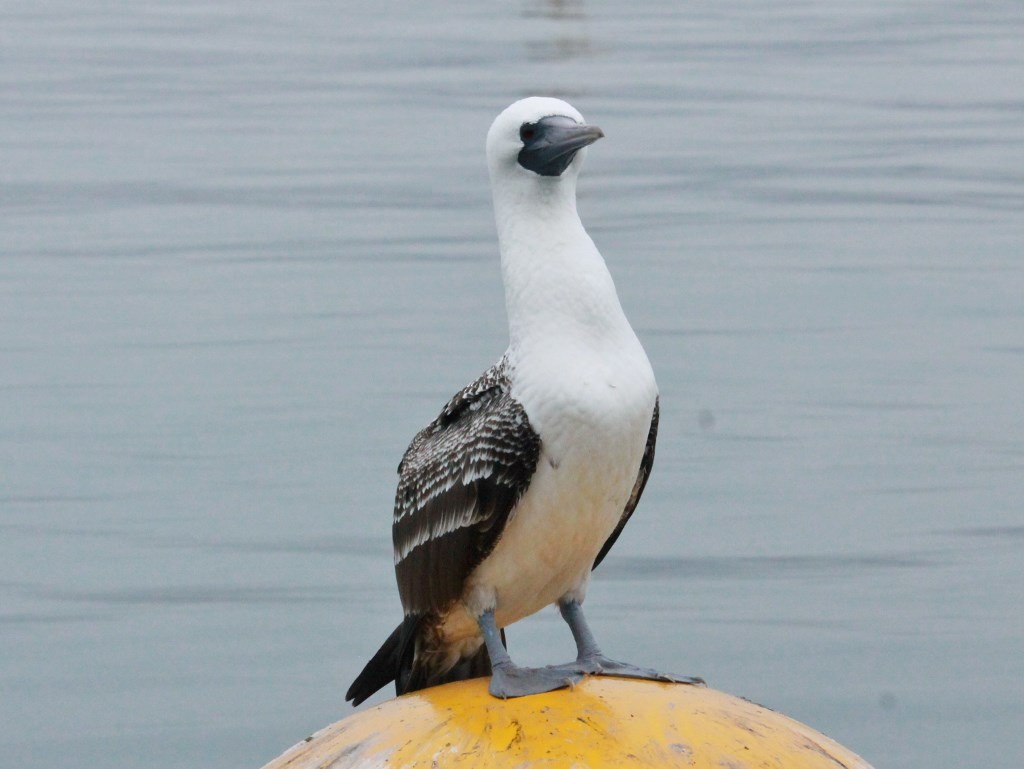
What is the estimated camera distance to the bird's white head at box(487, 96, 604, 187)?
18.7 ft

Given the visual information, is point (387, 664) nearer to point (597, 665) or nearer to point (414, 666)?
point (414, 666)

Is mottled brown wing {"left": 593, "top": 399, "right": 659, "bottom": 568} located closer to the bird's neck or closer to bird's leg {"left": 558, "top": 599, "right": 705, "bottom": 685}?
bird's leg {"left": 558, "top": 599, "right": 705, "bottom": 685}

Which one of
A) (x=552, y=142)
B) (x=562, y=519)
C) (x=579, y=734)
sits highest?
(x=552, y=142)

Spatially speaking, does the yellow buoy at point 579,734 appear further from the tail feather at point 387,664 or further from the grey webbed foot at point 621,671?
the tail feather at point 387,664

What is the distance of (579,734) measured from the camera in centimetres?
538

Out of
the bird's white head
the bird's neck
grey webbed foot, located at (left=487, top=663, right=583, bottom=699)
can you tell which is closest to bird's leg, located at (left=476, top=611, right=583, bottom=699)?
grey webbed foot, located at (left=487, top=663, right=583, bottom=699)

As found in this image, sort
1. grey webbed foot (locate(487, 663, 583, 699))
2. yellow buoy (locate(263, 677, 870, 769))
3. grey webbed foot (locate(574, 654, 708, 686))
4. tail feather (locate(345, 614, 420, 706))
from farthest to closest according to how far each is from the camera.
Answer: tail feather (locate(345, 614, 420, 706)) → grey webbed foot (locate(574, 654, 708, 686)) → grey webbed foot (locate(487, 663, 583, 699)) → yellow buoy (locate(263, 677, 870, 769))

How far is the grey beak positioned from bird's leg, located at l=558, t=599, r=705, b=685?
1.33 meters

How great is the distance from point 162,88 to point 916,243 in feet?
34.7

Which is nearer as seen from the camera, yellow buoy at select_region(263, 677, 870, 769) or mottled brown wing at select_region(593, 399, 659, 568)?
yellow buoy at select_region(263, 677, 870, 769)

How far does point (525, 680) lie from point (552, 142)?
1483 mm

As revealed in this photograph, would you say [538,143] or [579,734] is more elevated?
[538,143]

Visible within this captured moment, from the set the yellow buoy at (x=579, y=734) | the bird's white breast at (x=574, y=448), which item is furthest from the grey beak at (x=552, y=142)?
the yellow buoy at (x=579, y=734)

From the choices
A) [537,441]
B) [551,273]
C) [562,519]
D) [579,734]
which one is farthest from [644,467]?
[579,734]
